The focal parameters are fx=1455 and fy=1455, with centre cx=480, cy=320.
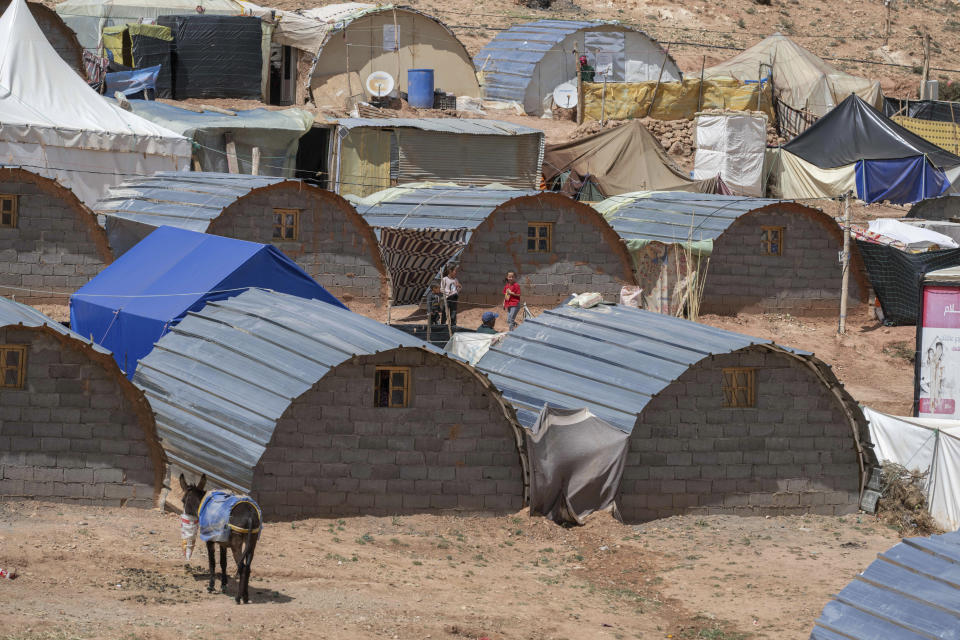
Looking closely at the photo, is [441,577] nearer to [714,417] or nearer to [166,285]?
[714,417]

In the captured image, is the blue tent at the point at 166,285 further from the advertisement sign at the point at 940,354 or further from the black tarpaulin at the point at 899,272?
the black tarpaulin at the point at 899,272

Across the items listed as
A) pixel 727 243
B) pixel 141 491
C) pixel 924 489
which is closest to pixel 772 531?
pixel 924 489

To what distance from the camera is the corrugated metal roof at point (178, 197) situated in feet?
97.9

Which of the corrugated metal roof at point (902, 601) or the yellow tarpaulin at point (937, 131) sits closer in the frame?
the corrugated metal roof at point (902, 601)

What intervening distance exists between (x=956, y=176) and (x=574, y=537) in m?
26.6

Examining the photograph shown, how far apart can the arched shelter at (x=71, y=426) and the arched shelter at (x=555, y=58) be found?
97.8 feet

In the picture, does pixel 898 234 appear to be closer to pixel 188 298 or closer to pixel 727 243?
pixel 727 243

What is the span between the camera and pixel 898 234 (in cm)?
3625

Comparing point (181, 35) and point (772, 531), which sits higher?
point (181, 35)

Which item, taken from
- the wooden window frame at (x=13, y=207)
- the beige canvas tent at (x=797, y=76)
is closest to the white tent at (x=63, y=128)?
the wooden window frame at (x=13, y=207)

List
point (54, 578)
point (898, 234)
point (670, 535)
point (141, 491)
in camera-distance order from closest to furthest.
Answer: point (54, 578), point (141, 491), point (670, 535), point (898, 234)

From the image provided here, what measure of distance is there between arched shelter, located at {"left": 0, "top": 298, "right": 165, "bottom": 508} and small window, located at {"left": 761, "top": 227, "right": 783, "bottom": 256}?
59.9ft

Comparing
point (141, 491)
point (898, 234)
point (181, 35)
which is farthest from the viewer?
point (181, 35)

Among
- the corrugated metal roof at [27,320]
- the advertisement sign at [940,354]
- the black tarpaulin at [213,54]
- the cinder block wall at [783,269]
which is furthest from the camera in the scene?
the black tarpaulin at [213,54]
